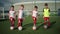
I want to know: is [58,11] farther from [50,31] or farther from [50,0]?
[50,31]

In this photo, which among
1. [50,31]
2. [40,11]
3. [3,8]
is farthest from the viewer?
[40,11]

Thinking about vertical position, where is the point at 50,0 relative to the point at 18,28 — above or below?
above

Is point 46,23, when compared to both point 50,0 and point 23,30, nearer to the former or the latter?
point 23,30

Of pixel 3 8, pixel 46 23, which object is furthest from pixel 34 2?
pixel 46 23

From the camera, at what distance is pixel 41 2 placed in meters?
21.1

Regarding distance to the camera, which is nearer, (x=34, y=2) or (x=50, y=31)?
(x=50, y=31)

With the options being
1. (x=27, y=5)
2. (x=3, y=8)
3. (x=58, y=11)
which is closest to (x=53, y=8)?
(x=58, y=11)

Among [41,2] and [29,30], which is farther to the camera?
[41,2]

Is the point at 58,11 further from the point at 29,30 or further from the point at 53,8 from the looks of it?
the point at 29,30

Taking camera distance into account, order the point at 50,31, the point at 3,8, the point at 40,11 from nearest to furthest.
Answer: the point at 50,31
the point at 3,8
the point at 40,11

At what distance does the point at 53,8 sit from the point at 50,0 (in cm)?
82

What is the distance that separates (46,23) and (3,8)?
6.02 meters

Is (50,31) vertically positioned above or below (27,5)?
below

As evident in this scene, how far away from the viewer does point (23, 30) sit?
13781mm
